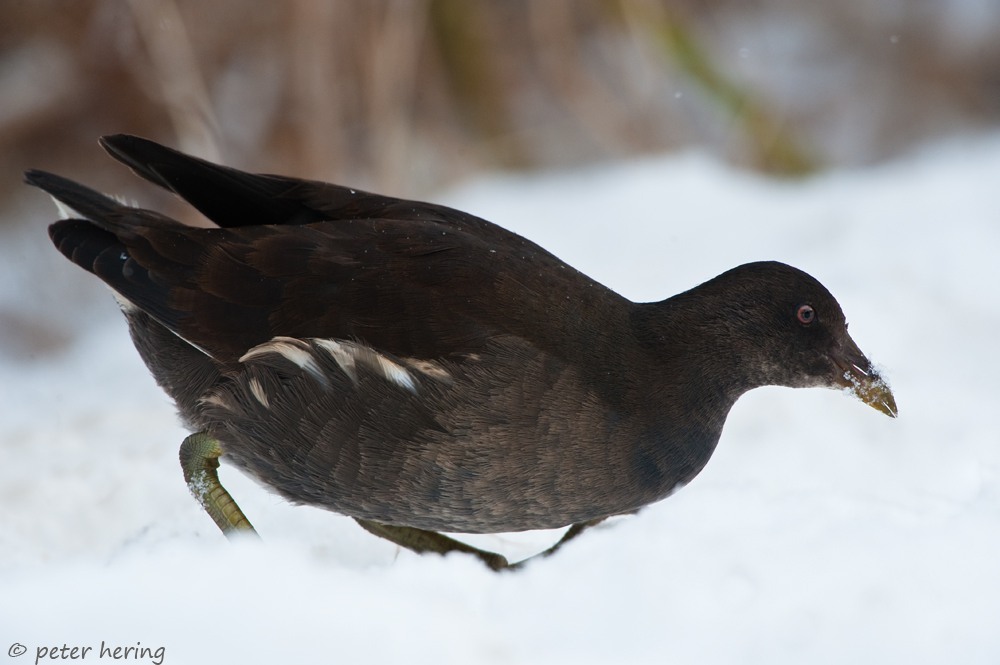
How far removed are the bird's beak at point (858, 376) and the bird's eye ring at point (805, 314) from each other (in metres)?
0.11

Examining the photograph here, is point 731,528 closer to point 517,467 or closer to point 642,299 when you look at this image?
point 517,467

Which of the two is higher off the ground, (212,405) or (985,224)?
(985,224)

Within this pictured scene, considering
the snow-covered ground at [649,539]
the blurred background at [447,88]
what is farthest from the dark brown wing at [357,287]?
the blurred background at [447,88]

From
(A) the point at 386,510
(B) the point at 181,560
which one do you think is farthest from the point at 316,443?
(B) the point at 181,560

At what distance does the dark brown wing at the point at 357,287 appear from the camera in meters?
2.08

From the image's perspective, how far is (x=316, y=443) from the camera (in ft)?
6.94

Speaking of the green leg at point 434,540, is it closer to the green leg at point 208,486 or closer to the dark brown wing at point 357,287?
the green leg at point 208,486

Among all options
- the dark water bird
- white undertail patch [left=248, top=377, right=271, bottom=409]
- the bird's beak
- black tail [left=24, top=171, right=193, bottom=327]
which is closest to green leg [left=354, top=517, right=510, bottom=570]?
the dark water bird

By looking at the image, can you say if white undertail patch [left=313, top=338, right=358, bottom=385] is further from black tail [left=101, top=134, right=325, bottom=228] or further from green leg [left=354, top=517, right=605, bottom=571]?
green leg [left=354, top=517, right=605, bottom=571]

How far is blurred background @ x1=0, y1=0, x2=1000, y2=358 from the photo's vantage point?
15.2ft

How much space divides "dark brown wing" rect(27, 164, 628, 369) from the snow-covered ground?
1.80ft

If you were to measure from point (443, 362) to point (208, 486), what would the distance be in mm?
770

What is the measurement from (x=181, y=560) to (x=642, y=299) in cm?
220

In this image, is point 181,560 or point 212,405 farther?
point 212,405
